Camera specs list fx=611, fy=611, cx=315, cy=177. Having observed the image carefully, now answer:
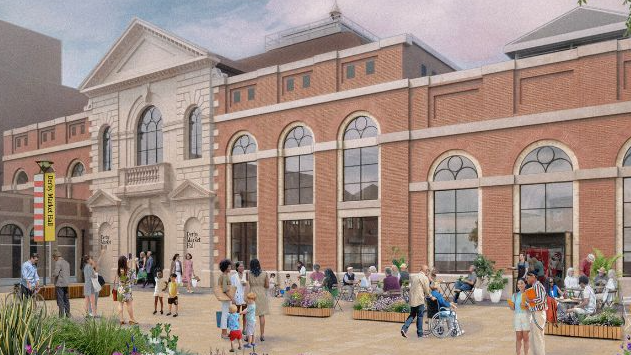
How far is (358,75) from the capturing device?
1025 inches

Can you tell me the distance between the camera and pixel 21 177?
1639 inches

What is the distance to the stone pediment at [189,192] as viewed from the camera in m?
29.9

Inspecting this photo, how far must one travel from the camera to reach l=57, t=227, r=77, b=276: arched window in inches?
1387

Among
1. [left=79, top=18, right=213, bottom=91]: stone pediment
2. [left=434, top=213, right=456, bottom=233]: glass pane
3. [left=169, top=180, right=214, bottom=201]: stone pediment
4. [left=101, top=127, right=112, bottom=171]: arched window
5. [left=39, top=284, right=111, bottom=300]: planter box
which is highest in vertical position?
[left=79, top=18, right=213, bottom=91]: stone pediment

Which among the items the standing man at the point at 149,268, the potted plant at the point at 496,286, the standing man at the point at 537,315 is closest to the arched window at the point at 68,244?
the standing man at the point at 149,268

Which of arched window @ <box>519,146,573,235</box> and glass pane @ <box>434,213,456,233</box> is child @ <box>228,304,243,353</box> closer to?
glass pane @ <box>434,213,456,233</box>

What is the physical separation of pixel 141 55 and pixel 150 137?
452 centimetres

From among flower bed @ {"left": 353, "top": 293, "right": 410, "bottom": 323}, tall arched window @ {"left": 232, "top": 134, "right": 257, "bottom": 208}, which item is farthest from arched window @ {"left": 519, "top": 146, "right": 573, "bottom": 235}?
tall arched window @ {"left": 232, "top": 134, "right": 257, "bottom": 208}

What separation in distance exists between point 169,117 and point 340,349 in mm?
22047

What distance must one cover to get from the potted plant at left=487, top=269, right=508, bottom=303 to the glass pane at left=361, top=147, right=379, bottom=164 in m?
6.91

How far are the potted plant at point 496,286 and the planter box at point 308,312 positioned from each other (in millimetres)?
6419

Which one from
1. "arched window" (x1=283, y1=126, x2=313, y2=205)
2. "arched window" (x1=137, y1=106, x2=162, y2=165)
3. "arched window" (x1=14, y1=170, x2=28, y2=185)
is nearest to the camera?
"arched window" (x1=283, y1=126, x2=313, y2=205)

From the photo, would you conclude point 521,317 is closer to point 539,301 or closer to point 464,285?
point 539,301

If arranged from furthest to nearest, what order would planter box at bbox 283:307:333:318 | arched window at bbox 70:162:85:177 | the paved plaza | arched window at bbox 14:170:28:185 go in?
arched window at bbox 14:170:28:185, arched window at bbox 70:162:85:177, planter box at bbox 283:307:333:318, the paved plaza
